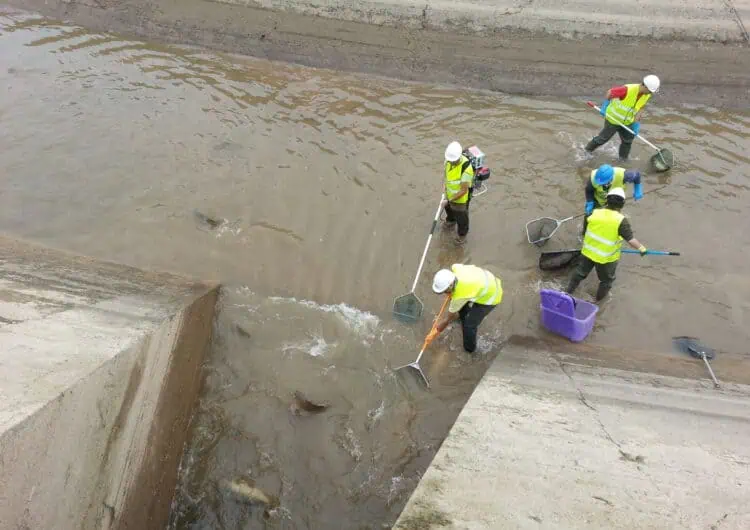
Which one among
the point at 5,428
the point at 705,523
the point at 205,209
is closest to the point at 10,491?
the point at 5,428

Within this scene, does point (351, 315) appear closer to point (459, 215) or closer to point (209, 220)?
point (459, 215)

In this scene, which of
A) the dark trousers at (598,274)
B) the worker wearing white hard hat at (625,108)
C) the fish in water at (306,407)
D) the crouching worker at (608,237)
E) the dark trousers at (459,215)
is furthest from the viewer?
the worker wearing white hard hat at (625,108)

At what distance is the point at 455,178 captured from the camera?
19.9 feet

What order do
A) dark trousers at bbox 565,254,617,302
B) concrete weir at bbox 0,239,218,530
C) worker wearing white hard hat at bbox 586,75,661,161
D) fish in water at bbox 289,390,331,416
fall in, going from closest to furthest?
concrete weir at bbox 0,239,218,530 < fish in water at bbox 289,390,331,416 < dark trousers at bbox 565,254,617,302 < worker wearing white hard hat at bbox 586,75,661,161

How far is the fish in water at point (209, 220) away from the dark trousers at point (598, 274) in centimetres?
507

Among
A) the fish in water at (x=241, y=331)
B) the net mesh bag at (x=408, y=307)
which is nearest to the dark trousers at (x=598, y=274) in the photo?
the net mesh bag at (x=408, y=307)

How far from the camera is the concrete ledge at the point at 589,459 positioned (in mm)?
3217

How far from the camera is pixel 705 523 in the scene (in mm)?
3156

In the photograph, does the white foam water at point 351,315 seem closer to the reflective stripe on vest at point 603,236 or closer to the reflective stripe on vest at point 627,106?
the reflective stripe on vest at point 603,236

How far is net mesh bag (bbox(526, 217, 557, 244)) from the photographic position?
6.70 meters

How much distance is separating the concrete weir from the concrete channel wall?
6837 mm

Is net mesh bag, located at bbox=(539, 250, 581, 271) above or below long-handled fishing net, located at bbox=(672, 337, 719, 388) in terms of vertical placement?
above

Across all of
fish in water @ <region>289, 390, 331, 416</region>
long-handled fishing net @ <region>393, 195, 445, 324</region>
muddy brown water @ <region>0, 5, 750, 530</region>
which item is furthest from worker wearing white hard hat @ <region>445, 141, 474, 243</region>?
fish in water @ <region>289, 390, 331, 416</region>

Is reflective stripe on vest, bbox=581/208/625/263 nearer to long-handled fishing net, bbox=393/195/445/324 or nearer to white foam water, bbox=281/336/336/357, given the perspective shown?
long-handled fishing net, bbox=393/195/445/324
